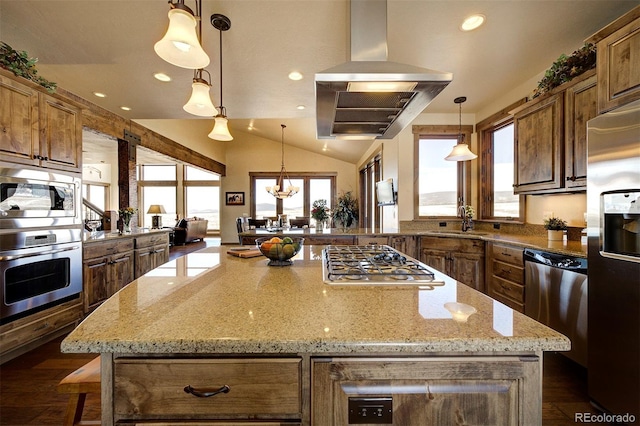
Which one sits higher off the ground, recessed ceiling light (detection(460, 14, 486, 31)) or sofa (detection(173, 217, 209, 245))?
recessed ceiling light (detection(460, 14, 486, 31))

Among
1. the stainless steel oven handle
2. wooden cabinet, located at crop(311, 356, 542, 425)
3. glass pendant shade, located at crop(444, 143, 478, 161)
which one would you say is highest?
glass pendant shade, located at crop(444, 143, 478, 161)

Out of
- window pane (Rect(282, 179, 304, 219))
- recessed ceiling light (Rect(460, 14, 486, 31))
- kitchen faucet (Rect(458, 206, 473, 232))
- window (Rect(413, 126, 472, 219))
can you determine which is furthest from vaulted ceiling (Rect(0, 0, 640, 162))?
window pane (Rect(282, 179, 304, 219))

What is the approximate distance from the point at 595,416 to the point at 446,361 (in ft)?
5.85

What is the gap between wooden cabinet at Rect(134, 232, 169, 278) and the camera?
369 centimetres

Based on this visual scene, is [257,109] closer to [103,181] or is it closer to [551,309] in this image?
[551,309]

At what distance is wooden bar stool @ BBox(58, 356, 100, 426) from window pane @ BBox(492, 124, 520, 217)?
4137mm

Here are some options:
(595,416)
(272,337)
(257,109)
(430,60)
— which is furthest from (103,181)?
(595,416)

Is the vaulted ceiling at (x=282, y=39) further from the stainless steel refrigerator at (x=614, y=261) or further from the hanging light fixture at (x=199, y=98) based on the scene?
the stainless steel refrigerator at (x=614, y=261)

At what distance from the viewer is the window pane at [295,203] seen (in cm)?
971

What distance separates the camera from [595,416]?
5.44ft

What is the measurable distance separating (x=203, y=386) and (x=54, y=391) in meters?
2.09

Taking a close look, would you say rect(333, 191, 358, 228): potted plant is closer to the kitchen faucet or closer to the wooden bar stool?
the kitchen faucet

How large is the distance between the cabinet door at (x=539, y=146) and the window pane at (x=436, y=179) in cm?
136

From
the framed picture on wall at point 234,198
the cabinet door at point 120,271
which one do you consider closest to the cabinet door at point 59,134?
the cabinet door at point 120,271
